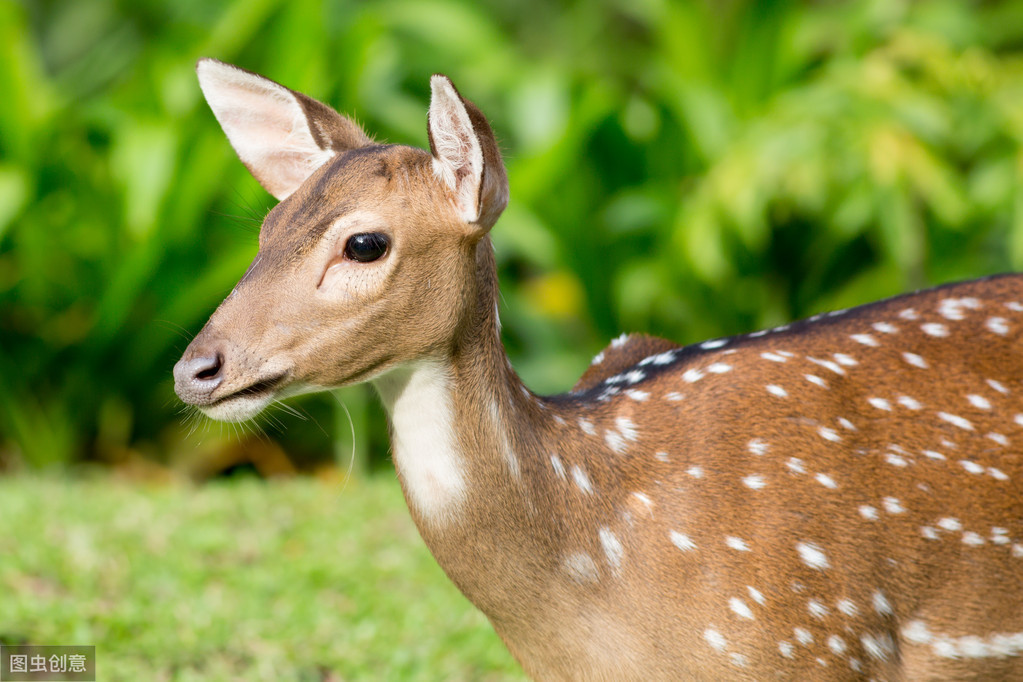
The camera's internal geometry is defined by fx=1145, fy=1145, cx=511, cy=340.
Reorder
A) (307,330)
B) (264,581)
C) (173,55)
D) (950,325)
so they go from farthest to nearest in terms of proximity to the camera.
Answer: (173,55)
(264,581)
(950,325)
(307,330)

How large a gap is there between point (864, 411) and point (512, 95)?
4398 mm

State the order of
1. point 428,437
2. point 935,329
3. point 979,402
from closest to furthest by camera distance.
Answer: point 428,437
point 979,402
point 935,329

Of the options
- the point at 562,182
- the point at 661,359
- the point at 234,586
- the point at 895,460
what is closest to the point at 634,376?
the point at 661,359

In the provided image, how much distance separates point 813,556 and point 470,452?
74cm

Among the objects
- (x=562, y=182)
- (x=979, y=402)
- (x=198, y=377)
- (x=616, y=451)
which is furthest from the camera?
(x=562, y=182)

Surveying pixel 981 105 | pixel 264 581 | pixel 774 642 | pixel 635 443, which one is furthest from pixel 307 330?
pixel 981 105

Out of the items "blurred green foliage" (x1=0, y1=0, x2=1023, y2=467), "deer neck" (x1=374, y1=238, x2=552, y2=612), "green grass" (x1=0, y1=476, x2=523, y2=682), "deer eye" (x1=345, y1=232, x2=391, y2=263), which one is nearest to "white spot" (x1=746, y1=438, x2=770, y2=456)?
"deer neck" (x1=374, y1=238, x2=552, y2=612)

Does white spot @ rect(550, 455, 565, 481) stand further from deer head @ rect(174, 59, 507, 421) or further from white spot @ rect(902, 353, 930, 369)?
white spot @ rect(902, 353, 930, 369)

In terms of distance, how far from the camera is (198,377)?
7.07 feet

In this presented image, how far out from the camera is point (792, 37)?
6613mm

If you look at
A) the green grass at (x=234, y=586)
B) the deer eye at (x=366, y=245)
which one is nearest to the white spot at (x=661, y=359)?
the deer eye at (x=366, y=245)

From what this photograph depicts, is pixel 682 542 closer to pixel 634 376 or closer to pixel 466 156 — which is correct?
pixel 634 376

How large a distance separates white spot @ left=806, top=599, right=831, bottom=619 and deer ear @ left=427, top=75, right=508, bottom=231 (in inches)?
39.6

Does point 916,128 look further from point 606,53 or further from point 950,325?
point 606,53
